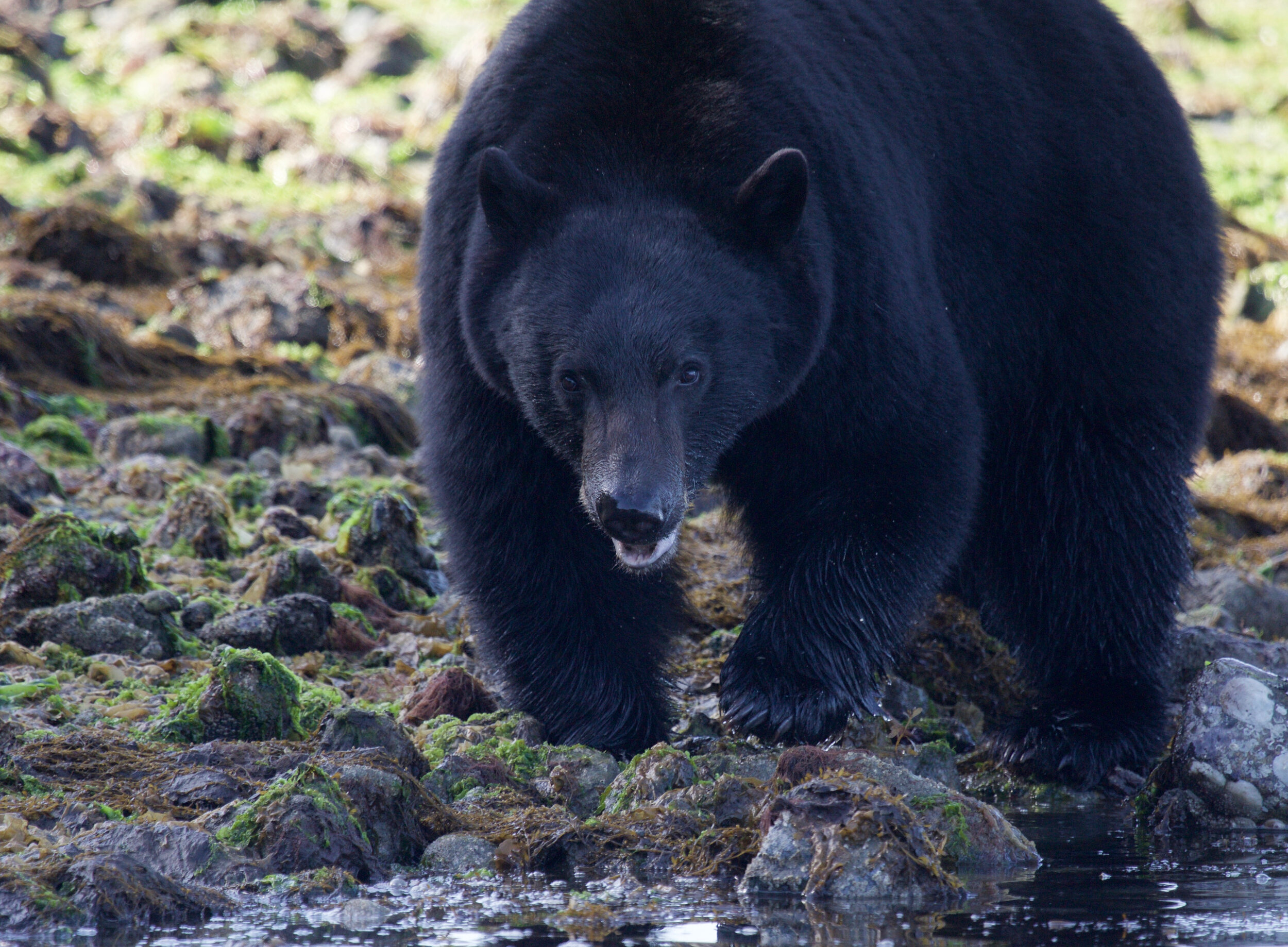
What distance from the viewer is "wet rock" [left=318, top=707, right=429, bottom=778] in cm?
425

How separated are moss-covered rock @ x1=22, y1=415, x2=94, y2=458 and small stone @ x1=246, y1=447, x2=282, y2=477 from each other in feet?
2.82

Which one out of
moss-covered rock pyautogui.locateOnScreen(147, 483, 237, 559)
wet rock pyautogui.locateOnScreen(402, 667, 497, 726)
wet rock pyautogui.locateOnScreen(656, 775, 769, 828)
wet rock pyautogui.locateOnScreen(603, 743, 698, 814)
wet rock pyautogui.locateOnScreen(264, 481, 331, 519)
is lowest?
wet rock pyautogui.locateOnScreen(264, 481, 331, 519)

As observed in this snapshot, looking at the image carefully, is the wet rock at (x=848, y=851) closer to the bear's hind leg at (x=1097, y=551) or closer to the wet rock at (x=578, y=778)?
the wet rock at (x=578, y=778)

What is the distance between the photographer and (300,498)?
25.6ft

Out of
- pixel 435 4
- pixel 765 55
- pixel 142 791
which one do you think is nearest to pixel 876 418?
pixel 765 55

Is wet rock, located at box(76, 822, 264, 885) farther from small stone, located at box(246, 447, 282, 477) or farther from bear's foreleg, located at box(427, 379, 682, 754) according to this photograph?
small stone, located at box(246, 447, 282, 477)

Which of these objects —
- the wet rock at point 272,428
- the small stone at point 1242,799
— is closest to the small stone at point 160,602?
the wet rock at point 272,428

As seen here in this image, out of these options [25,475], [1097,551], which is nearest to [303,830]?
[1097,551]

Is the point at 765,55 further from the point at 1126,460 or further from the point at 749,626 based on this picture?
the point at 1126,460

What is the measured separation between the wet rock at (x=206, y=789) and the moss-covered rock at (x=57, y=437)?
4837mm

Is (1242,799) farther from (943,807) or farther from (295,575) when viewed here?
(295,575)

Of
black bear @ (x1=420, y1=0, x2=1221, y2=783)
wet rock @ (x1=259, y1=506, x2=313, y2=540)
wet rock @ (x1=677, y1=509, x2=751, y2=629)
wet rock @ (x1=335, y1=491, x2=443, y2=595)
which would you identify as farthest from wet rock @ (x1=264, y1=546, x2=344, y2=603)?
wet rock @ (x1=677, y1=509, x2=751, y2=629)

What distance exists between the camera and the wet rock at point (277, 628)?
5.66 m

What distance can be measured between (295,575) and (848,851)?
3.17 m
